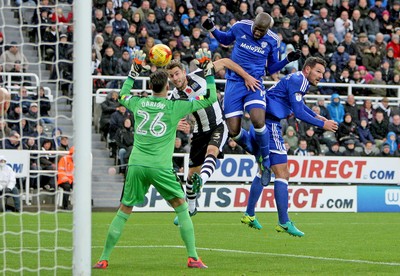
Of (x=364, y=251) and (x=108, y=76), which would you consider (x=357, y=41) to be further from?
(x=364, y=251)

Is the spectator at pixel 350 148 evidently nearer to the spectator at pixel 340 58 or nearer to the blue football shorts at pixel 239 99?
the spectator at pixel 340 58

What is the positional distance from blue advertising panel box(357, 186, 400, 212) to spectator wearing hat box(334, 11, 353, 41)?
26.1ft

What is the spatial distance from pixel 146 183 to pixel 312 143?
17787 millimetres

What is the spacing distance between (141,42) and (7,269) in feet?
62.5

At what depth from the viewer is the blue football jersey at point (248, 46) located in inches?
592

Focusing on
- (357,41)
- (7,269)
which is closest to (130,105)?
(7,269)

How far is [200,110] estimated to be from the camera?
51.1 feet

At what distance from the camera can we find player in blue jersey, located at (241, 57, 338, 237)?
14.4 m

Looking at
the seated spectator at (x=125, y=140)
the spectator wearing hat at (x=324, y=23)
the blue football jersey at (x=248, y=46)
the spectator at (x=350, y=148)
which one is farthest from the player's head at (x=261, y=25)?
the spectator wearing hat at (x=324, y=23)

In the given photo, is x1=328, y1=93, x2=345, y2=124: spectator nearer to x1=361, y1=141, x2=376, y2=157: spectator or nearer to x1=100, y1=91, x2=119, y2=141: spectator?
x1=361, y1=141, x2=376, y2=157: spectator

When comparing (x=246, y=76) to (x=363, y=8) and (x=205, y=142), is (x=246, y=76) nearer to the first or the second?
(x=205, y=142)

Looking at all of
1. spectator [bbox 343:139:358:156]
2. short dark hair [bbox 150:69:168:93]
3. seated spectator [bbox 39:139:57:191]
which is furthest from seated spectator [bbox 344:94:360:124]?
short dark hair [bbox 150:69:168:93]

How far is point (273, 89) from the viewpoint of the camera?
592 inches

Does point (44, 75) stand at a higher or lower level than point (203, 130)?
lower
